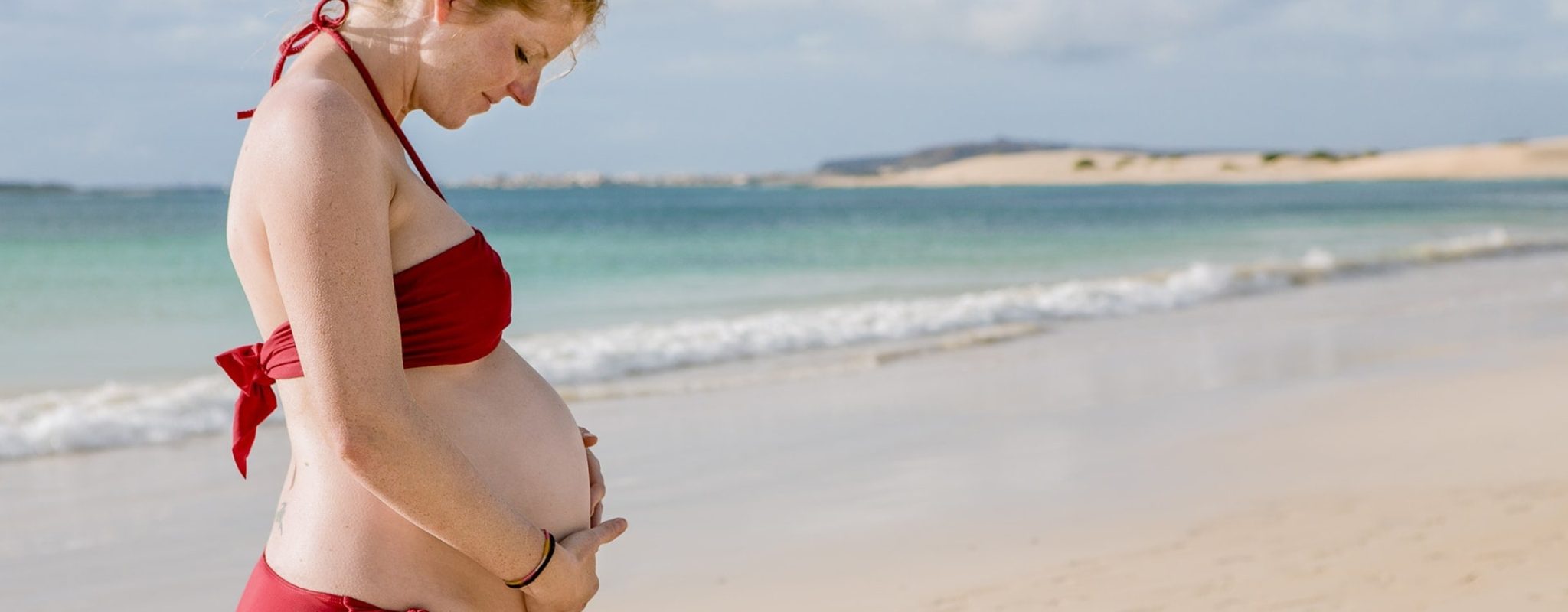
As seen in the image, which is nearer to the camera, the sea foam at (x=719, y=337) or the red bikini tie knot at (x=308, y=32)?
the red bikini tie knot at (x=308, y=32)

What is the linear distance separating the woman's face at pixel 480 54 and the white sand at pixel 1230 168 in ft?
373

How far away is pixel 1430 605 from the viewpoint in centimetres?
439

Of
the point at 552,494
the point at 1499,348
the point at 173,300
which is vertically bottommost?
the point at 173,300

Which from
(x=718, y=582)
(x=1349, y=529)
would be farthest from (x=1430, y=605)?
(x=718, y=582)

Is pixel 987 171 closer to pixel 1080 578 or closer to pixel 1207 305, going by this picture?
pixel 1207 305

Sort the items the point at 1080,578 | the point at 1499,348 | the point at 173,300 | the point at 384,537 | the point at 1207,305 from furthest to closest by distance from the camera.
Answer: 1. the point at 173,300
2. the point at 1207,305
3. the point at 1499,348
4. the point at 1080,578
5. the point at 384,537

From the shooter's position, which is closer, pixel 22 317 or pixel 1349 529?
pixel 1349 529

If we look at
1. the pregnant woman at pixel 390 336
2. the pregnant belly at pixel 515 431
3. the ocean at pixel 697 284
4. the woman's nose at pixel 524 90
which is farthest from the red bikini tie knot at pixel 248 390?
the ocean at pixel 697 284

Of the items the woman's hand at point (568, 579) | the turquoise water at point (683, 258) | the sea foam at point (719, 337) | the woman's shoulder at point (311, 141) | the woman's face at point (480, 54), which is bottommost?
the turquoise water at point (683, 258)

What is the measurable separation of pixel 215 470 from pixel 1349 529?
522 cm

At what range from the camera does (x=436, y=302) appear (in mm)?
1562

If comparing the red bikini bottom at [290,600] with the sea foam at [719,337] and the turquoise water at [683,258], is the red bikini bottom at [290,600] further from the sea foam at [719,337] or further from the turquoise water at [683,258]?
the turquoise water at [683,258]

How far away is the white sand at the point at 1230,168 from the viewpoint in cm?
10831

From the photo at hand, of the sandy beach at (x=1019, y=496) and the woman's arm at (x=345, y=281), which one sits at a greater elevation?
the woman's arm at (x=345, y=281)
